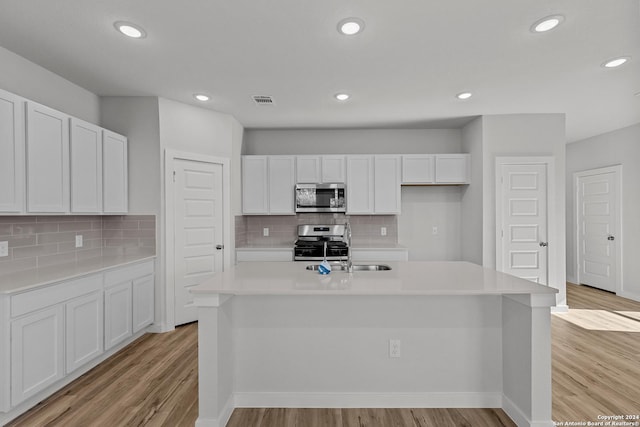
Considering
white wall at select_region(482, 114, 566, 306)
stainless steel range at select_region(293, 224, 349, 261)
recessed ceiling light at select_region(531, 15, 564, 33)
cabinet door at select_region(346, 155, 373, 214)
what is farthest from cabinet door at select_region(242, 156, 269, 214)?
recessed ceiling light at select_region(531, 15, 564, 33)

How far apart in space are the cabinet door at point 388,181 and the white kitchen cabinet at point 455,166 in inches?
25.1

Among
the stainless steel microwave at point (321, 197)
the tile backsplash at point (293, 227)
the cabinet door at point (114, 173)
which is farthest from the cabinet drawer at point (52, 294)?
the stainless steel microwave at point (321, 197)

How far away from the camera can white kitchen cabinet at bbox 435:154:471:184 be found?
15.7 feet

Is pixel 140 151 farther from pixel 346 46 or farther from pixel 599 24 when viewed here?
pixel 599 24

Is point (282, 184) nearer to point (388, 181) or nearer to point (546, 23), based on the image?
point (388, 181)

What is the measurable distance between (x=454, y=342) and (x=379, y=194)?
282 centimetres

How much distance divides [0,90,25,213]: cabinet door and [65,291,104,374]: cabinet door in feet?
2.77

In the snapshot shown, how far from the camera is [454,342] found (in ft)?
7.45

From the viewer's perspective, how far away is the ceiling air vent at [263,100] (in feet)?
12.3

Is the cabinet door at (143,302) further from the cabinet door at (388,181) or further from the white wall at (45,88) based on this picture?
the cabinet door at (388,181)

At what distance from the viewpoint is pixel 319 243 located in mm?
4633

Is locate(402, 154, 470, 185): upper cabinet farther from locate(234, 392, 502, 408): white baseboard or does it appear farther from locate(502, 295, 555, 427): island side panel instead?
locate(234, 392, 502, 408): white baseboard

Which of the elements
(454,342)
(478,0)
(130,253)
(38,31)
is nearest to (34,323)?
(130,253)

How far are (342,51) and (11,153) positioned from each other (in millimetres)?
2596
